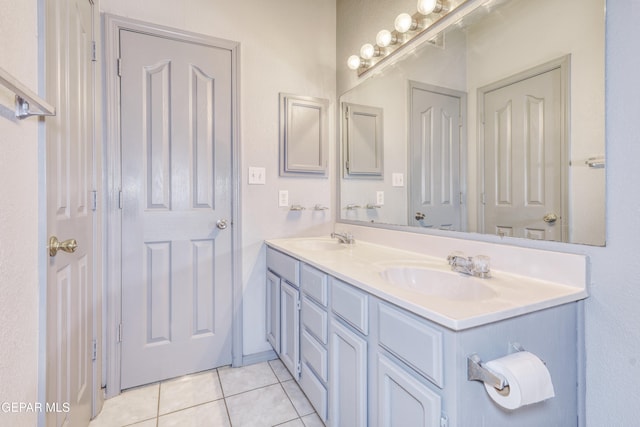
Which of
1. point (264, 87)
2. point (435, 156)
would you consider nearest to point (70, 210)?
point (264, 87)

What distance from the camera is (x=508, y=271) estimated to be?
109cm

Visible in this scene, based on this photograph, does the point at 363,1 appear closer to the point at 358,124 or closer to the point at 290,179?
the point at 358,124

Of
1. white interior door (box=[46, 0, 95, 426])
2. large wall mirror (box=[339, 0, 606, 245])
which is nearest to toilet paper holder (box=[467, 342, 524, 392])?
large wall mirror (box=[339, 0, 606, 245])

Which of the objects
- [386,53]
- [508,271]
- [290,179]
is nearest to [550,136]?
[508,271]

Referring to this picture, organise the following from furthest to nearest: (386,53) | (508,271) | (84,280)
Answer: (386,53)
(84,280)
(508,271)

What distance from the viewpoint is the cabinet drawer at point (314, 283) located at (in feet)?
4.14

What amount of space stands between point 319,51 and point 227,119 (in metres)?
0.85

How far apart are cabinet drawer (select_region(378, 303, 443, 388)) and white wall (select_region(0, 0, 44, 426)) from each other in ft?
3.06

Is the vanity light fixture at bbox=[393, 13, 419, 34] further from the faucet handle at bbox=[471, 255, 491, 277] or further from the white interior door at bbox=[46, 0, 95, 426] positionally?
the white interior door at bbox=[46, 0, 95, 426]

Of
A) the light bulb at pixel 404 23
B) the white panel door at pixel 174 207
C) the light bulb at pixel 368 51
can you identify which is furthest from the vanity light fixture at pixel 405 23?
the white panel door at pixel 174 207

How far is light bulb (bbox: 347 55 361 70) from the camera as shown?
1.96m

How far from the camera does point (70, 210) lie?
113cm

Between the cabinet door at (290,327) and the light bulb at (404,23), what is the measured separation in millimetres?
1452

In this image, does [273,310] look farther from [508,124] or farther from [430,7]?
[430,7]
